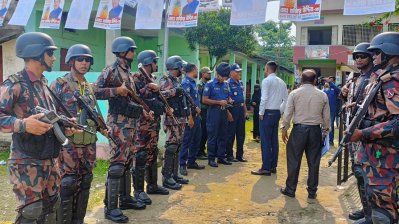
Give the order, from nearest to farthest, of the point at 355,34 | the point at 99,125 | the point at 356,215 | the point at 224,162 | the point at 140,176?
the point at 99,125 < the point at 356,215 < the point at 140,176 < the point at 224,162 < the point at 355,34

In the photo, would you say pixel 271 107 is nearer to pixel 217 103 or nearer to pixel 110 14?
pixel 217 103

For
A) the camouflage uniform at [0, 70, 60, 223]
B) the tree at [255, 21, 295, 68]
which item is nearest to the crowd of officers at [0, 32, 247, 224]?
the camouflage uniform at [0, 70, 60, 223]

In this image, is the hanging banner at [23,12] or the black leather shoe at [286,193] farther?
the hanging banner at [23,12]

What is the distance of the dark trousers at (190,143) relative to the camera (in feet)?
23.6

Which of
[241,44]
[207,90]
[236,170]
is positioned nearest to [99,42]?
[241,44]

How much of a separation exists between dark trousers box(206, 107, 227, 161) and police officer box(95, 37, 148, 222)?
3.03 meters

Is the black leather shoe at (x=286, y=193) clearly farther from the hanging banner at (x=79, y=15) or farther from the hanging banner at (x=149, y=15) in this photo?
the hanging banner at (x=79, y=15)

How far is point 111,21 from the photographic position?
759 cm

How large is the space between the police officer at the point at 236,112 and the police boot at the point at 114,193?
12.8ft

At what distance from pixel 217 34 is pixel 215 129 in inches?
310

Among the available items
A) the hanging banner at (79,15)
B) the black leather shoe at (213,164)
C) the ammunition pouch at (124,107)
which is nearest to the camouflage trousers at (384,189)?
the ammunition pouch at (124,107)

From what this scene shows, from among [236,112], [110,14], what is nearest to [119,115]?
[110,14]

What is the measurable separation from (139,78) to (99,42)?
908cm

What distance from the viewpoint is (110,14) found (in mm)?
7617
